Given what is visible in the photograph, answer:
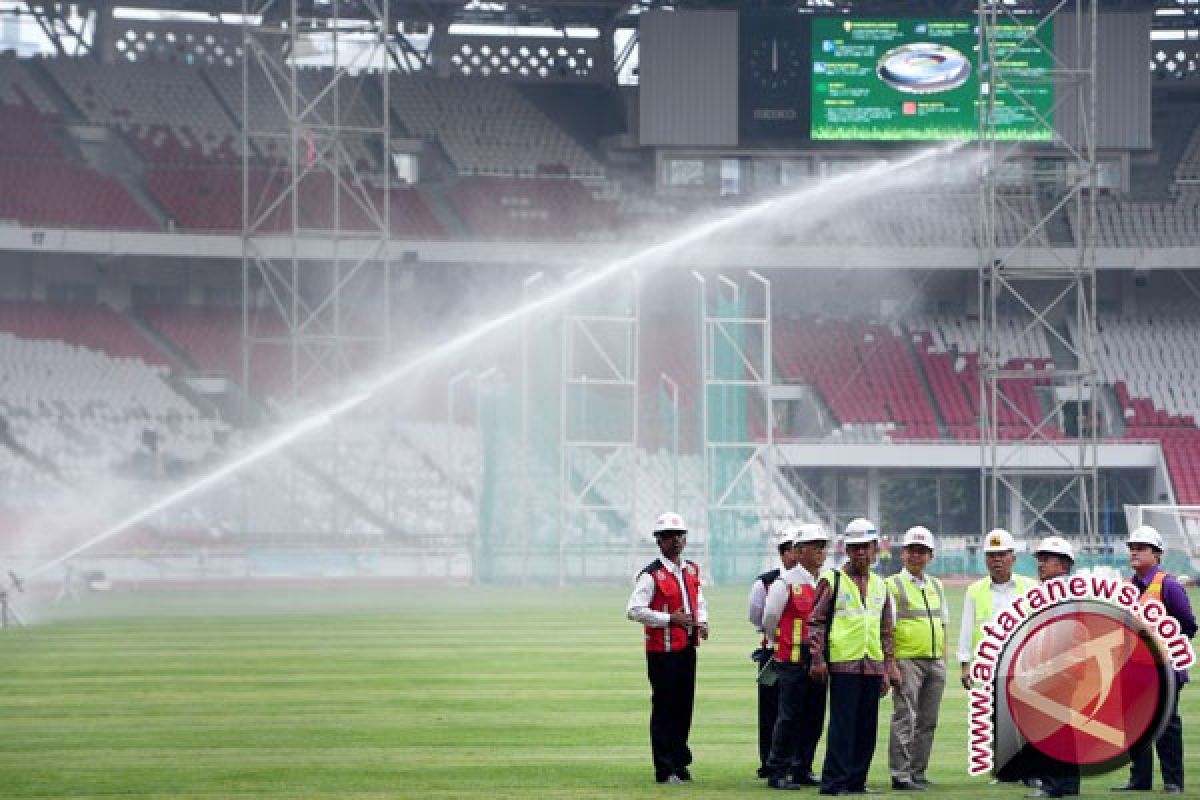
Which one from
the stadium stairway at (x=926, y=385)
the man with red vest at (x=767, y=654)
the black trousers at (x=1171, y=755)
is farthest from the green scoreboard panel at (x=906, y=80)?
the black trousers at (x=1171, y=755)

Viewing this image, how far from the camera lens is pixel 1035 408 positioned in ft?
214

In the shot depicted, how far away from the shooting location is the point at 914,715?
637 inches

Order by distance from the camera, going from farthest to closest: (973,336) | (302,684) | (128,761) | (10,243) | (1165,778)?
(973,336)
(10,243)
(302,684)
(128,761)
(1165,778)

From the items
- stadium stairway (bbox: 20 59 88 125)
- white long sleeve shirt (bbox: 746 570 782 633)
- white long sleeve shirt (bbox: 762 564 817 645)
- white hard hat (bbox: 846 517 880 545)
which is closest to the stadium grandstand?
stadium stairway (bbox: 20 59 88 125)

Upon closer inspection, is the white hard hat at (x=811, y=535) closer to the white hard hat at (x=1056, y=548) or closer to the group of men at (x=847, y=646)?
the group of men at (x=847, y=646)

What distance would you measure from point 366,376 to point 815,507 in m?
13.0

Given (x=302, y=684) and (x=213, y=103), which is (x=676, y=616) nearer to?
(x=302, y=684)

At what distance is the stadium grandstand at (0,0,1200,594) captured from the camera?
5809cm

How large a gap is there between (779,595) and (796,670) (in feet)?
1.85

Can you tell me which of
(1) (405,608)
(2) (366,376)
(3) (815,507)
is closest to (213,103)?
(2) (366,376)

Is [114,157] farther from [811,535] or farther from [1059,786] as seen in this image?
[1059,786]

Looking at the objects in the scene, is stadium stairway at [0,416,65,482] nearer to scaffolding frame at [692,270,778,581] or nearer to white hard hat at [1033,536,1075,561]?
scaffolding frame at [692,270,778,581]

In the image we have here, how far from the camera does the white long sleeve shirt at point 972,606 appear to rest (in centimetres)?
1611

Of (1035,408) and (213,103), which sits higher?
(213,103)
